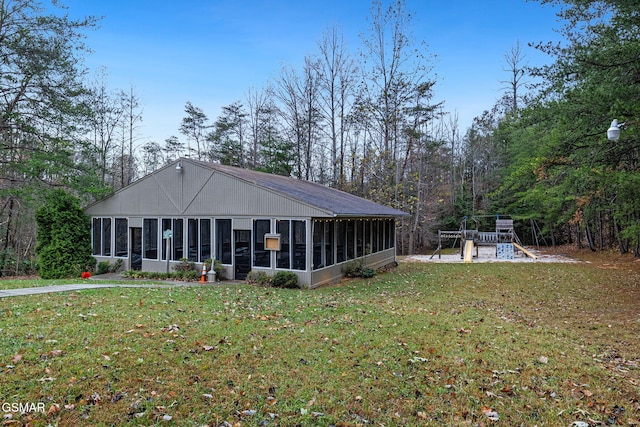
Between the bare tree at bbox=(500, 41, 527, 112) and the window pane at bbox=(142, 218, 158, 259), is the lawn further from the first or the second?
the bare tree at bbox=(500, 41, 527, 112)

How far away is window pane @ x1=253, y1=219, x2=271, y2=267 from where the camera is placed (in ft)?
38.2

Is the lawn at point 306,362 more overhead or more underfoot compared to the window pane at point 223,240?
more underfoot

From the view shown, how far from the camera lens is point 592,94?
705cm

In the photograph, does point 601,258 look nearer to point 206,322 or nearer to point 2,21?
point 206,322

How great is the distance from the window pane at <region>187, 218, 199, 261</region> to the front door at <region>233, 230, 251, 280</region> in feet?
5.47

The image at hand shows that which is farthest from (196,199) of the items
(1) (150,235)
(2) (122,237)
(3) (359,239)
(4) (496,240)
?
(4) (496,240)

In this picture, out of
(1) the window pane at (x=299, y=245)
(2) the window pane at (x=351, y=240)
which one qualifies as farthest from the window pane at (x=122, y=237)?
(2) the window pane at (x=351, y=240)

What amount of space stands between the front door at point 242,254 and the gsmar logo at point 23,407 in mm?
8720

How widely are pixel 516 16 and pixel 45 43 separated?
18.6 meters

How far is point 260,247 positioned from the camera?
11758 mm

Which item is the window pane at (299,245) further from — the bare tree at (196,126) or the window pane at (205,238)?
the bare tree at (196,126)

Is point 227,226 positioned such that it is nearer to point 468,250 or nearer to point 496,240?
point 468,250

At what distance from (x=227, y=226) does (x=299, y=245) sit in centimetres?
282

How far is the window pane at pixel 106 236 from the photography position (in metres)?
14.5
